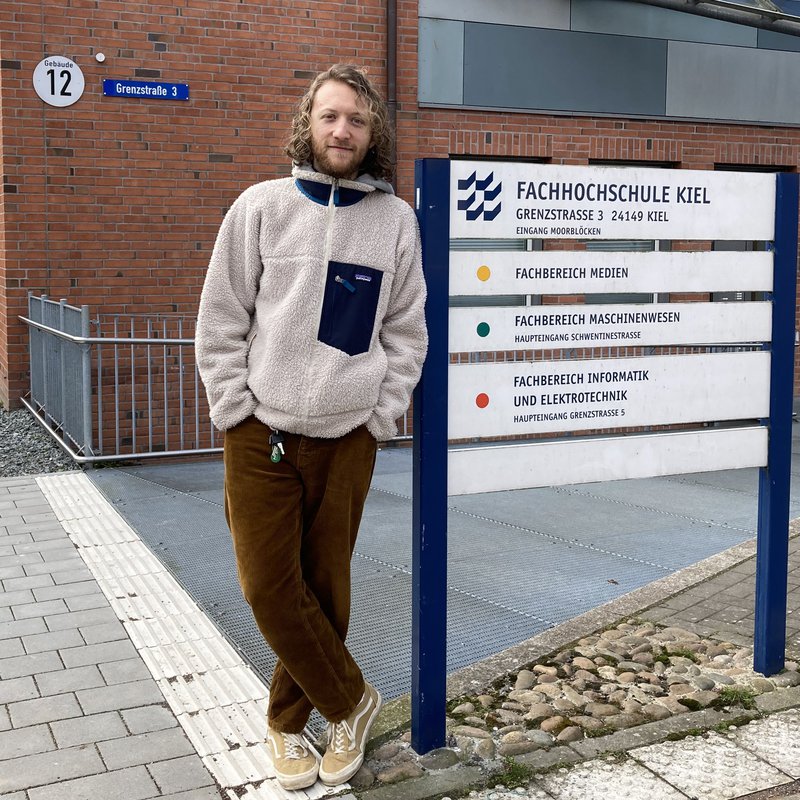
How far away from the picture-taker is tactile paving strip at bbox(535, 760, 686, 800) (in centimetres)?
306

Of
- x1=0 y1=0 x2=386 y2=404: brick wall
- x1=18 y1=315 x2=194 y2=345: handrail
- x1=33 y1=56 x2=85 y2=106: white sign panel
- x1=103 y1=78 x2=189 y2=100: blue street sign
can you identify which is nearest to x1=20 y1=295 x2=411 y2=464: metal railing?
x1=18 y1=315 x2=194 y2=345: handrail

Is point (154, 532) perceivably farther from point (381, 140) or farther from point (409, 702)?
point (381, 140)

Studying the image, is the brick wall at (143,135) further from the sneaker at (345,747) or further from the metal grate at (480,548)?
the sneaker at (345,747)

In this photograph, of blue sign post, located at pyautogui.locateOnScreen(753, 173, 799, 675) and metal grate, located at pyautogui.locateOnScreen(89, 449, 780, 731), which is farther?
metal grate, located at pyautogui.locateOnScreen(89, 449, 780, 731)

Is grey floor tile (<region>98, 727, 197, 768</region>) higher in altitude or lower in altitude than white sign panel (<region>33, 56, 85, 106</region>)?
lower

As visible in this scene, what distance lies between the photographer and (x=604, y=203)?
3582 mm

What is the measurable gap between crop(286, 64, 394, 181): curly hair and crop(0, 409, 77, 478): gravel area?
561 centimetres

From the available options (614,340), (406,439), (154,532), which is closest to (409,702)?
(614,340)

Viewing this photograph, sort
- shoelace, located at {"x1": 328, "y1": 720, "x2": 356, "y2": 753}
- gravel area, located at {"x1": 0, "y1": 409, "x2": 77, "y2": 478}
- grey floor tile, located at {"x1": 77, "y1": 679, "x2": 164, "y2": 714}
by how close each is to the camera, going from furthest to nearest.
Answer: gravel area, located at {"x1": 0, "y1": 409, "x2": 77, "y2": 478} < grey floor tile, located at {"x1": 77, "y1": 679, "x2": 164, "y2": 714} < shoelace, located at {"x1": 328, "y1": 720, "x2": 356, "y2": 753}

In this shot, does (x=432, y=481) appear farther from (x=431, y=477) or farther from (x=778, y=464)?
(x=778, y=464)

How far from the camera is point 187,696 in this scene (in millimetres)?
3738

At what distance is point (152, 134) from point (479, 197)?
6535 millimetres

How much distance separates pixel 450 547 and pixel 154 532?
1766 millimetres

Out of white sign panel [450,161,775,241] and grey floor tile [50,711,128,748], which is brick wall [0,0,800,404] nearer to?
grey floor tile [50,711,128,748]
